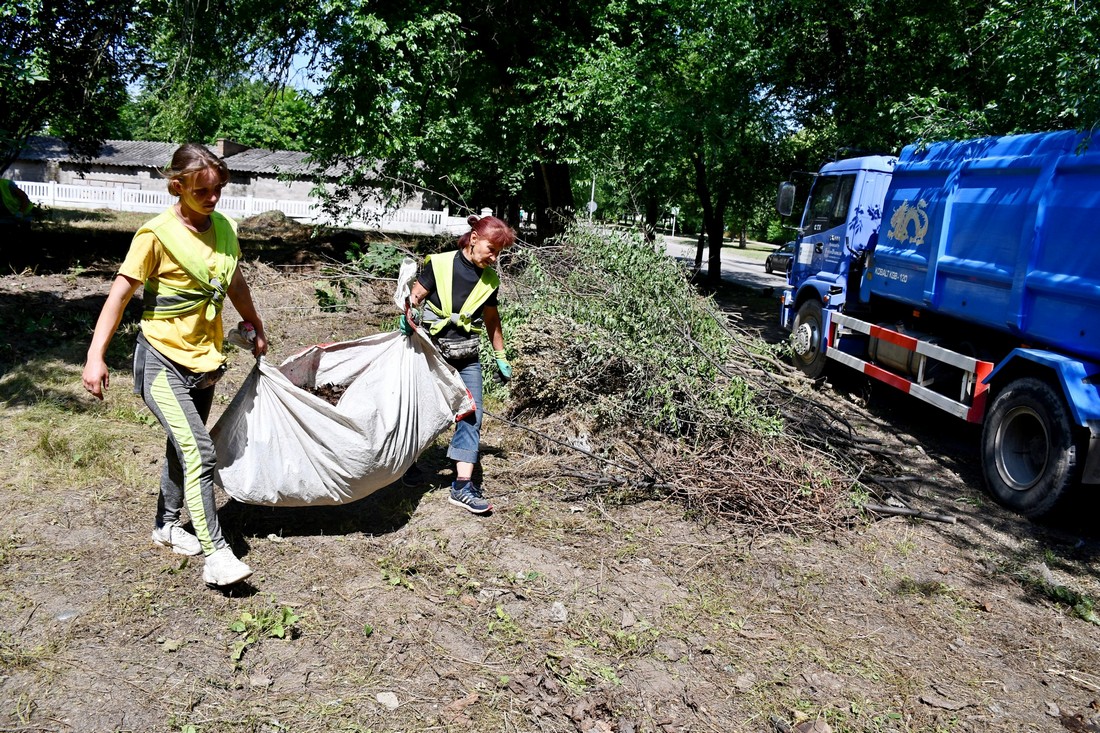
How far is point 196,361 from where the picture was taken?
3490 mm

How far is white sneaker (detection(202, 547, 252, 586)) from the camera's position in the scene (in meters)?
3.42

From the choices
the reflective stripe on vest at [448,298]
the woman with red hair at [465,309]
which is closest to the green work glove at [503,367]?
the woman with red hair at [465,309]

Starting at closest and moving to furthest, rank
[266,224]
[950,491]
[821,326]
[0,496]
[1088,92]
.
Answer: [0,496], [1088,92], [950,491], [821,326], [266,224]

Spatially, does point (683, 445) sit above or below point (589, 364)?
below

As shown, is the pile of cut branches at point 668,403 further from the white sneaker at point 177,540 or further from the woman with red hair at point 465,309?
the white sneaker at point 177,540

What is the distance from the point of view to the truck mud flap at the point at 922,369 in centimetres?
635

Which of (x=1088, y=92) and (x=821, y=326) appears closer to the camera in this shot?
(x=1088, y=92)

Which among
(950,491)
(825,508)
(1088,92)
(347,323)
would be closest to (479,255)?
(825,508)

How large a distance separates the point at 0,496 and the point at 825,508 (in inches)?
190

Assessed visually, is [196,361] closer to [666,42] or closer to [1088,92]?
[1088,92]

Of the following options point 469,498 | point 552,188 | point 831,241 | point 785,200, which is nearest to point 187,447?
point 469,498

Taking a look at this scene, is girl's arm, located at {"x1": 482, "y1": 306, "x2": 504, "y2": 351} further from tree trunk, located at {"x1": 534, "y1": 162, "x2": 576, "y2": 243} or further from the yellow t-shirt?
tree trunk, located at {"x1": 534, "y1": 162, "x2": 576, "y2": 243}

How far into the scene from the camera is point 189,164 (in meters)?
3.30

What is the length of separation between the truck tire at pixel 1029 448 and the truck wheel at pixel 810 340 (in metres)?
3.22
